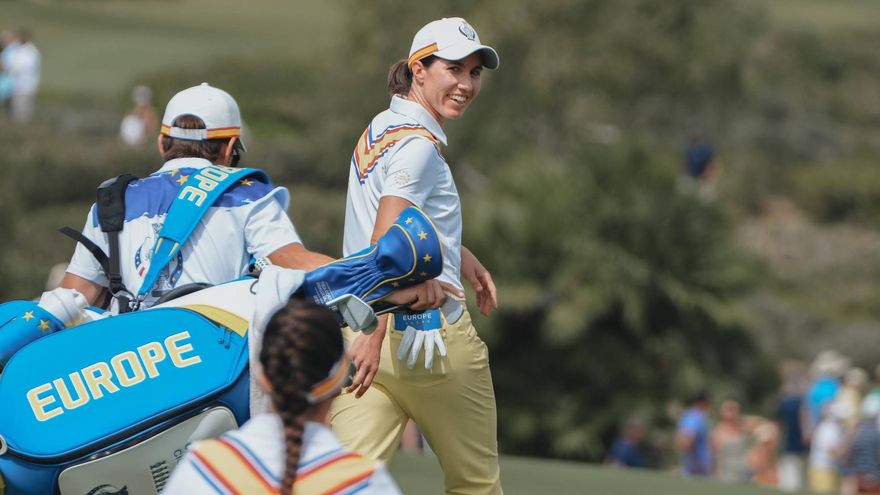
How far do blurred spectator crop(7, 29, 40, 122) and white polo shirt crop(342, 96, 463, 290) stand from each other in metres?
24.8

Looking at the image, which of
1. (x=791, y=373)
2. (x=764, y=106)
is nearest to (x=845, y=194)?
(x=764, y=106)

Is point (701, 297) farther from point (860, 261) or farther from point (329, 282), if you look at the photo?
point (860, 261)

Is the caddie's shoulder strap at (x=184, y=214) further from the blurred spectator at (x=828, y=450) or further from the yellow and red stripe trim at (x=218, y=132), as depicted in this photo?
the blurred spectator at (x=828, y=450)

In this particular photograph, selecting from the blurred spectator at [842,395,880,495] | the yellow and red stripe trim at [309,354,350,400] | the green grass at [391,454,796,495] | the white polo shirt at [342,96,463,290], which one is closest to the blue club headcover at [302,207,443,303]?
the white polo shirt at [342,96,463,290]

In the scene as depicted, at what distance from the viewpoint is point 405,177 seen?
4574 millimetres

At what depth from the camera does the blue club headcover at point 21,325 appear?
4191 millimetres

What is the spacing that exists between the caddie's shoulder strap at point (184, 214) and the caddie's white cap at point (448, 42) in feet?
2.51

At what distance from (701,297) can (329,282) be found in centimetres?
1921

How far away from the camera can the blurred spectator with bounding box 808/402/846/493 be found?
14492 millimetres

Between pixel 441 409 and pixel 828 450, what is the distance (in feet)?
34.6

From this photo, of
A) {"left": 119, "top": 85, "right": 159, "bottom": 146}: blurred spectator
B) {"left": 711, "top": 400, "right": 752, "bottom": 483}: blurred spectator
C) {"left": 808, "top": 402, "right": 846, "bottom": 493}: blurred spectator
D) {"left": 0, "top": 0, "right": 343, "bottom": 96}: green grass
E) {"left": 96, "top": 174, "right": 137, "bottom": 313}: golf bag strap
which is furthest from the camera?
{"left": 0, "top": 0, "right": 343, "bottom": 96}: green grass

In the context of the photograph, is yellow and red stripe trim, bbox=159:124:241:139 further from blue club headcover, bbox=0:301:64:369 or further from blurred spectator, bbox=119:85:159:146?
blurred spectator, bbox=119:85:159:146

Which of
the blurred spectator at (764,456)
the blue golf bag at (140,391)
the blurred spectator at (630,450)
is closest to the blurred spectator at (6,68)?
the blurred spectator at (630,450)

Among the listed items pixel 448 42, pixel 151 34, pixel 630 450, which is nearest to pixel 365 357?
pixel 448 42
